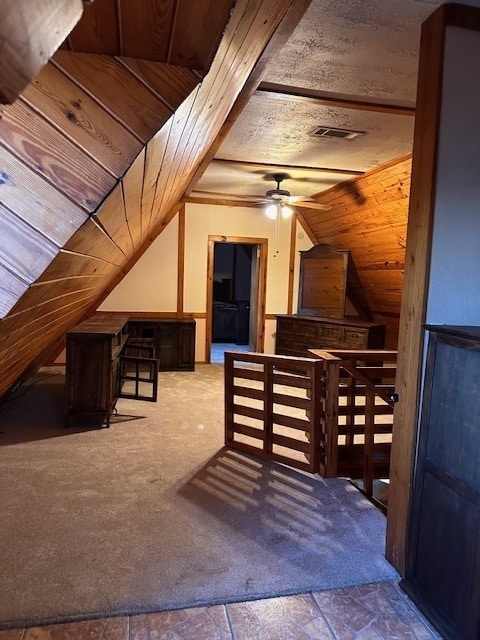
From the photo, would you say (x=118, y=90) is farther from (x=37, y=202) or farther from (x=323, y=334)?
(x=323, y=334)

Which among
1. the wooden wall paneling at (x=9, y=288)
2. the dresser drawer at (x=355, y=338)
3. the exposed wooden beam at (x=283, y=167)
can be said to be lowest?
the dresser drawer at (x=355, y=338)

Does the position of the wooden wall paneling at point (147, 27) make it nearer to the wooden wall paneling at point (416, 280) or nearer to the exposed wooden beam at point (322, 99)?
the wooden wall paneling at point (416, 280)

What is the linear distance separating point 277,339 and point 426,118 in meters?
4.46

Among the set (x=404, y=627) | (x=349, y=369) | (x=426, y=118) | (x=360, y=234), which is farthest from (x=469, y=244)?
(x=360, y=234)

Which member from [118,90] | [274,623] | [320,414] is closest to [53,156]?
[118,90]

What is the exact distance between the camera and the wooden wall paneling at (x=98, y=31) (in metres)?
0.83

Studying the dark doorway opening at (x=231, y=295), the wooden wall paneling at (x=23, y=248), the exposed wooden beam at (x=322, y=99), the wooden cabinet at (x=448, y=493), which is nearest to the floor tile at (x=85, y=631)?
the wooden cabinet at (x=448, y=493)

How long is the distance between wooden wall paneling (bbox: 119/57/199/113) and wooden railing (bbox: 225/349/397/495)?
205cm

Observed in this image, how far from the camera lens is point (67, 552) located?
1.93 m

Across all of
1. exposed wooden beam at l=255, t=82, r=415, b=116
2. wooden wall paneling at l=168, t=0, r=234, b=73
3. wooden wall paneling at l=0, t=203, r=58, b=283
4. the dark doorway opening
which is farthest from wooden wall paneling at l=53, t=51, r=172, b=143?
the dark doorway opening

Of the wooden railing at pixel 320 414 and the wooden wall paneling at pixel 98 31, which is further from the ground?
the wooden wall paneling at pixel 98 31

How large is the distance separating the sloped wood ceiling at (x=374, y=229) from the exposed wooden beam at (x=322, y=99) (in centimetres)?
107

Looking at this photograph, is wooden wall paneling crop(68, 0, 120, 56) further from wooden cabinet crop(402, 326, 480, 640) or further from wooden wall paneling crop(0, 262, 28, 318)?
wooden cabinet crop(402, 326, 480, 640)

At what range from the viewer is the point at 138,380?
4113 mm
